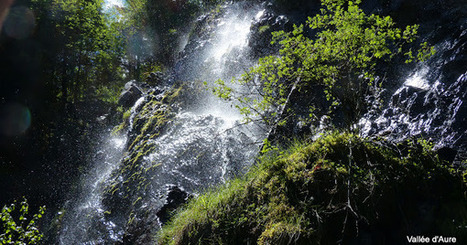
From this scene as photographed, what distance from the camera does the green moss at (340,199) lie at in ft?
11.8

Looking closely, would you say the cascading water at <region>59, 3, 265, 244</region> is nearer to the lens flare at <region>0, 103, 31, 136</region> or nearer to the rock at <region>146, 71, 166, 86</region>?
the rock at <region>146, 71, 166, 86</region>

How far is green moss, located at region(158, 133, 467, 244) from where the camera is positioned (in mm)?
3596

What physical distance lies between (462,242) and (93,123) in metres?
20.1

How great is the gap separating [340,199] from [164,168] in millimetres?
6173

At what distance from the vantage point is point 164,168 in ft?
29.1

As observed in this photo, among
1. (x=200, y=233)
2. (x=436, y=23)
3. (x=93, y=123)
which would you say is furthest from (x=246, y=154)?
(x=93, y=123)

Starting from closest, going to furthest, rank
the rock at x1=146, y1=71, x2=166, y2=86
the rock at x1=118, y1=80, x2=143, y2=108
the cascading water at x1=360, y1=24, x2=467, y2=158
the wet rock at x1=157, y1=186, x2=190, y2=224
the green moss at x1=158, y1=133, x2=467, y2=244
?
the green moss at x1=158, y1=133, x2=467, y2=244, the cascading water at x1=360, y1=24, x2=467, y2=158, the wet rock at x1=157, y1=186, x2=190, y2=224, the rock at x1=118, y1=80, x2=143, y2=108, the rock at x1=146, y1=71, x2=166, y2=86

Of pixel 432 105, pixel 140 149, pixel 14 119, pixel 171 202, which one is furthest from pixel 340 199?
pixel 14 119

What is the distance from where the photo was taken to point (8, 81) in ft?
55.4

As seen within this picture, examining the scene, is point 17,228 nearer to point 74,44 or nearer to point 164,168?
point 164,168

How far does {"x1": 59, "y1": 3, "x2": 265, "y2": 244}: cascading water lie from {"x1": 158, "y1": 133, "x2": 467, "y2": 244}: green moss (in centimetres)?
182

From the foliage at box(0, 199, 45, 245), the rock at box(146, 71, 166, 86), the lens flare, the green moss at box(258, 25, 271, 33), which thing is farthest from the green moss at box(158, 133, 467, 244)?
the lens flare

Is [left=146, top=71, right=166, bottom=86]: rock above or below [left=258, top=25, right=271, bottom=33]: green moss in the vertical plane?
above

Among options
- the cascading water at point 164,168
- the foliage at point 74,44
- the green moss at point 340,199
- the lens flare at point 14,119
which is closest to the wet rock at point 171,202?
the cascading water at point 164,168
